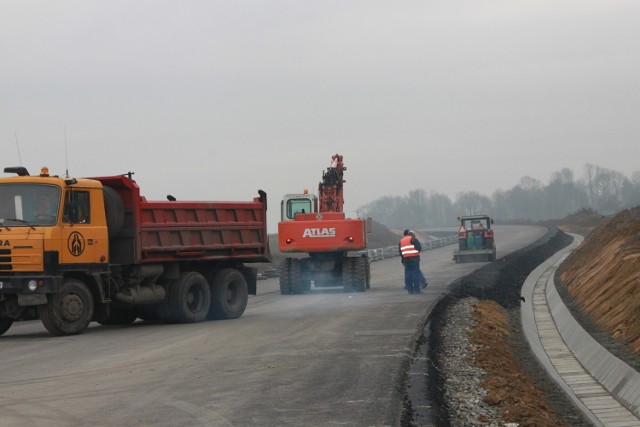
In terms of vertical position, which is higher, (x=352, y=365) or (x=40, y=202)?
(x=40, y=202)

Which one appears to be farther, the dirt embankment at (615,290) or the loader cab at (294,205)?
the loader cab at (294,205)

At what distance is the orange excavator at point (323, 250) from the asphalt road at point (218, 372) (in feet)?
25.0

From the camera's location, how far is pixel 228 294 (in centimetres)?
2109

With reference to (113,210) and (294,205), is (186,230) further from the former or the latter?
(294,205)

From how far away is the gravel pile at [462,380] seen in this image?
10008 mm

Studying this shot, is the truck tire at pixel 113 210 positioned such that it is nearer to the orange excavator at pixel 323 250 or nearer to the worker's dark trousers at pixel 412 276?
the worker's dark trousers at pixel 412 276

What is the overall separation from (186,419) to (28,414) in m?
1.63

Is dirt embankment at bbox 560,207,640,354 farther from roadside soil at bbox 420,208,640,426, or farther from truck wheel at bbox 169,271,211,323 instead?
truck wheel at bbox 169,271,211,323

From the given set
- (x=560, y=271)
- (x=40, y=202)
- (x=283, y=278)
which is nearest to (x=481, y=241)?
(x=560, y=271)

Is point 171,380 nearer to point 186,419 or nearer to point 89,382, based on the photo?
point 89,382

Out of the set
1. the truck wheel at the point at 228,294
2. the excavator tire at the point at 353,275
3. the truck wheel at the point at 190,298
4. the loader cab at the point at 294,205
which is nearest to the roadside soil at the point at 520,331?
the excavator tire at the point at 353,275

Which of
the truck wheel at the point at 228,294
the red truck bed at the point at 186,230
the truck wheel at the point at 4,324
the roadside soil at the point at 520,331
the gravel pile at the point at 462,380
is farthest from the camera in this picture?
the truck wheel at the point at 228,294

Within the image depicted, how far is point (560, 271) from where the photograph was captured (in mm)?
37719

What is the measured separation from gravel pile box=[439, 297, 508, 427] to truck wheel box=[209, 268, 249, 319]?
4408 mm
